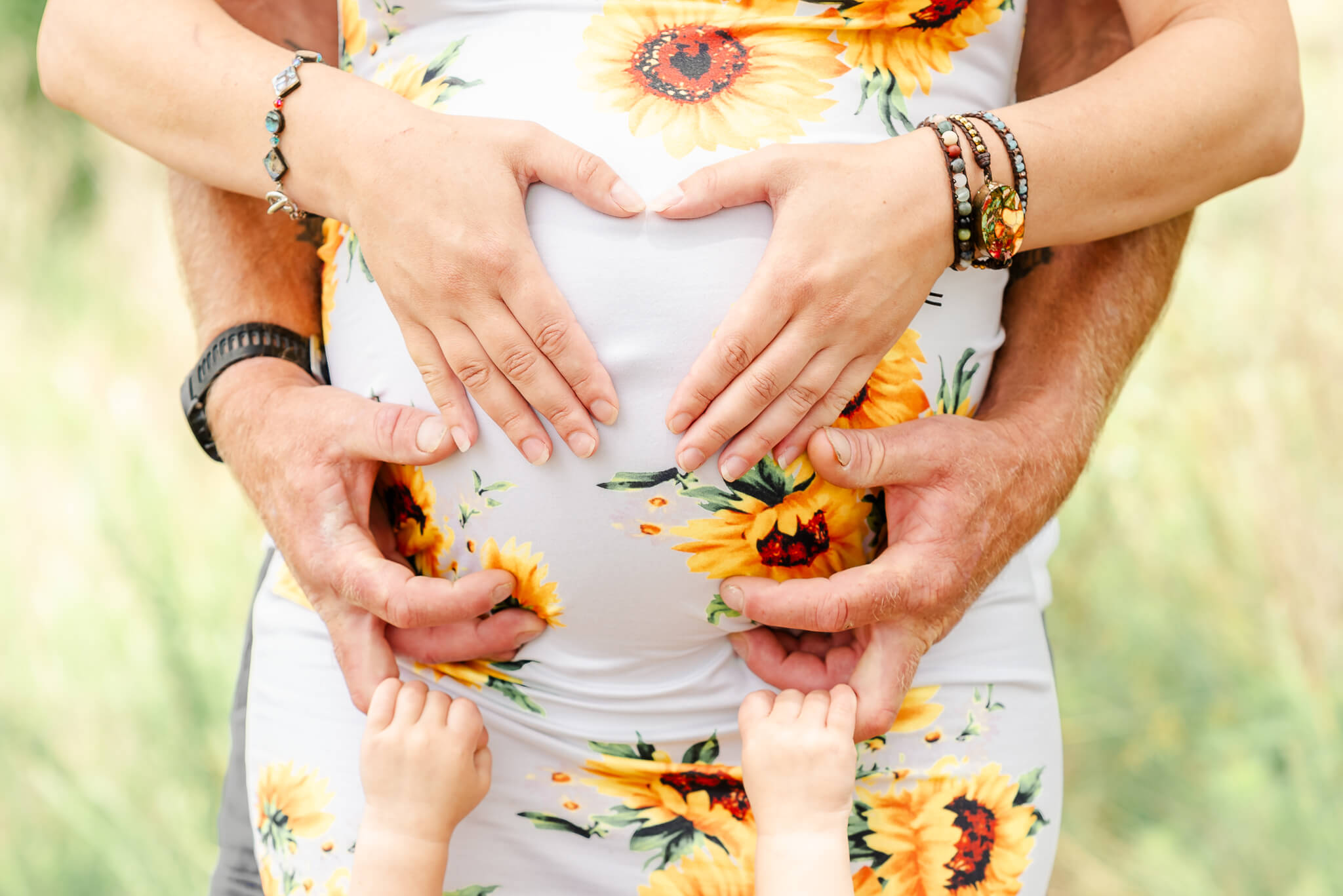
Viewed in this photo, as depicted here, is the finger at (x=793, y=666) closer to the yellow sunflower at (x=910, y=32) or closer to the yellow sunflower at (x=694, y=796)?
the yellow sunflower at (x=694, y=796)

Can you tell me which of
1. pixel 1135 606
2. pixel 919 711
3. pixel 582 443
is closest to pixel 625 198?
pixel 582 443

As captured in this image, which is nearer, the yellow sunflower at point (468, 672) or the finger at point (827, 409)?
the finger at point (827, 409)

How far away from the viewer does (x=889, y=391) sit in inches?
39.5

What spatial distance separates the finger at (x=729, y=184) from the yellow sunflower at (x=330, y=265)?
46 centimetres

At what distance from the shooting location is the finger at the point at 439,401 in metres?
0.96

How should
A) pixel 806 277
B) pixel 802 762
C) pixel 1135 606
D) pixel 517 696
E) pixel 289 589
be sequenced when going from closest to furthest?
1. pixel 806 277
2. pixel 802 762
3. pixel 517 696
4. pixel 289 589
5. pixel 1135 606

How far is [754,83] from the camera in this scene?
38.5 inches

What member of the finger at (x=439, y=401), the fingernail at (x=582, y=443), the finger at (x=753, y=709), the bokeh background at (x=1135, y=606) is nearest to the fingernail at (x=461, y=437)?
the finger at (x=439, y=401)

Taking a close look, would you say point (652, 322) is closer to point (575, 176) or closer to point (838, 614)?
point (575, 176)

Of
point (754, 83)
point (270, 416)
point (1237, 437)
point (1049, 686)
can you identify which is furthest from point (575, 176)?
point (1237, 437)

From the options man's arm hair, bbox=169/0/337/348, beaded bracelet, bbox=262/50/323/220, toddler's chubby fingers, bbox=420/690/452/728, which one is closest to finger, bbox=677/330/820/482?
toddler's chubby fingers, bbox=420/690/452/728

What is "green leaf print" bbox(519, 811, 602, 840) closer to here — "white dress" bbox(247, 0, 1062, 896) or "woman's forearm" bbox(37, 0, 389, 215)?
"white dress" bbox(247, 0, 1062, 896)

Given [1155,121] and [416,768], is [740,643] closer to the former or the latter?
[416,768]

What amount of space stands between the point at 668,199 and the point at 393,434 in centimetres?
38
